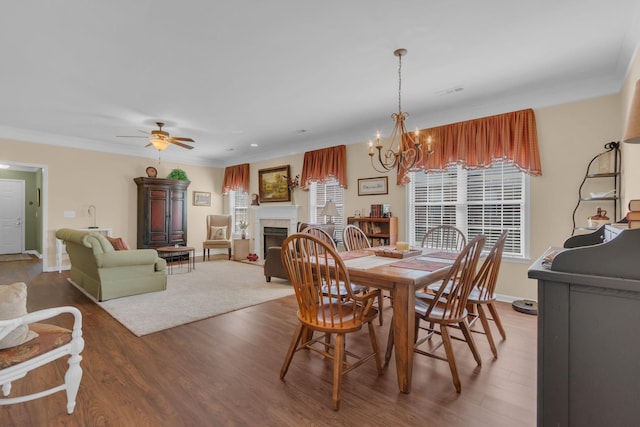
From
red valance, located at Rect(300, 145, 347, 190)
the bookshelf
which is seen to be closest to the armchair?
red valance, located at Rect(300, 145, 347, 190)

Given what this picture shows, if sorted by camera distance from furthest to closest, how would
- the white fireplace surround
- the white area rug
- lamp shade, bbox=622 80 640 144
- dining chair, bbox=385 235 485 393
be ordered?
the white fireplace surround
the white area rug
dining chair, bbox=385 235 485 393
lamp shade, bbox=622 80 640 144

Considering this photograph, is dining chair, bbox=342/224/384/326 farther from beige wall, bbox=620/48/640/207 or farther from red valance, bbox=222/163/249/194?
red valance, bbox=222/163/249/194

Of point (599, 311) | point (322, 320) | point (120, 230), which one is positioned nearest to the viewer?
point (599, 311)

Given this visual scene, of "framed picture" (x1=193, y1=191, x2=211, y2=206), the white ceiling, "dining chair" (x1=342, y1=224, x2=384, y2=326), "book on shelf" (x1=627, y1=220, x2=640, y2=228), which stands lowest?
"dining chair" (x1=342, y1=224, x2=384, y2=326)

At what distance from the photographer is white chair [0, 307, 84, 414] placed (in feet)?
4.86

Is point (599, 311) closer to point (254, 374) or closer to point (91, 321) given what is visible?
point (254, 374)

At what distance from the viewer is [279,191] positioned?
704 centimetres

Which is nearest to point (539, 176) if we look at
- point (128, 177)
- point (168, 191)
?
point (168, 191)

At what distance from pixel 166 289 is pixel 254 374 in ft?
9.47

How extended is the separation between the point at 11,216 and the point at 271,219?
6921 millimetres

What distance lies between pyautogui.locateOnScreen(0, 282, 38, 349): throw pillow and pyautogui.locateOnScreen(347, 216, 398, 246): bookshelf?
13.6 feet

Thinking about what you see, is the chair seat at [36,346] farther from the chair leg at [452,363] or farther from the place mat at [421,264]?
the chair leg at [452,363]

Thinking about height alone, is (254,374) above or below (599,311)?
below

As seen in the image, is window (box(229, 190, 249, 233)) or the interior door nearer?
the interior door
